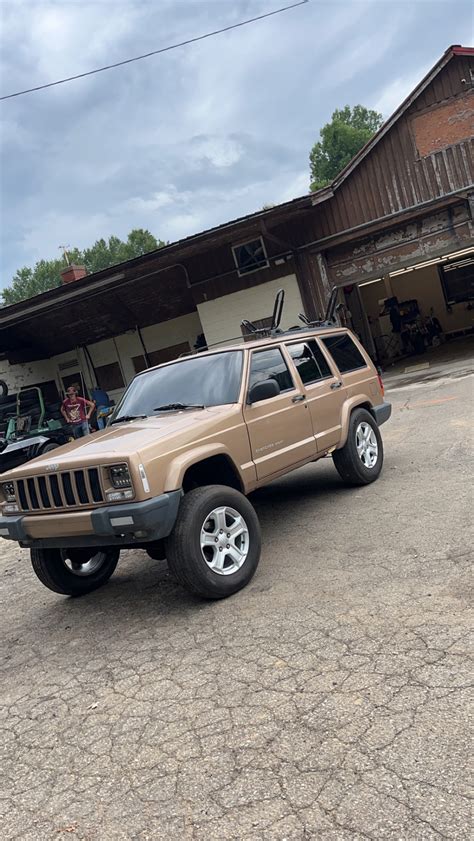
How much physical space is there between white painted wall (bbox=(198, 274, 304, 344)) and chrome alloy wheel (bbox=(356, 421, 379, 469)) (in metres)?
11.4

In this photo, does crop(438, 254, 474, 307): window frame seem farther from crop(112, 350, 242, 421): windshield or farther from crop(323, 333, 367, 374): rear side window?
crop(112, 350, 242, 421): windshield

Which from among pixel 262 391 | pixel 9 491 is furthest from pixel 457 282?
pixel 9 491

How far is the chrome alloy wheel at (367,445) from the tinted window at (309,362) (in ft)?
2.49

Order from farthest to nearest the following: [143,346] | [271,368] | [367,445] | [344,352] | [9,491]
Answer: [143,346], [344,352], [367,445], [271,368], [9,491]

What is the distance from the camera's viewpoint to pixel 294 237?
1752 cm

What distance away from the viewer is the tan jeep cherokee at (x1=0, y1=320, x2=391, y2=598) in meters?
4.00

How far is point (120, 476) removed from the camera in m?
3.99

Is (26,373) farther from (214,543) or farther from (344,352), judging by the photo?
(214,543)

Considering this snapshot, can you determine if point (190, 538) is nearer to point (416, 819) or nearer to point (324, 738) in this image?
point (324, 738)

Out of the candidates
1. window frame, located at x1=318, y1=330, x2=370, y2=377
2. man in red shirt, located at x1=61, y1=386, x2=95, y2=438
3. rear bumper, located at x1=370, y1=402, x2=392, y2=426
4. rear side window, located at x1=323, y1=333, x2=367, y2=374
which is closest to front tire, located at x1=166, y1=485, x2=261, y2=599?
window frame, located at x1=318, y1=330, x2=370, y2=377

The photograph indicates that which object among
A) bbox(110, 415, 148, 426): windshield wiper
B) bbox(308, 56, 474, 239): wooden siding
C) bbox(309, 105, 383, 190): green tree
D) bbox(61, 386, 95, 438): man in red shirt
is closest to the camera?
bbox(110, 415, 148, 426): windshield wiper

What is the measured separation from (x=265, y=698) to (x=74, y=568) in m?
2.69

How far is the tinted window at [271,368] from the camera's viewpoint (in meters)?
5.45

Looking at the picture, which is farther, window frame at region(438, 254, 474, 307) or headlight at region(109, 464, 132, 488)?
window frame at region(438, 254, 474, 307)
